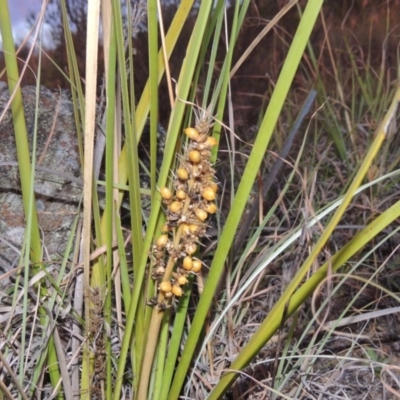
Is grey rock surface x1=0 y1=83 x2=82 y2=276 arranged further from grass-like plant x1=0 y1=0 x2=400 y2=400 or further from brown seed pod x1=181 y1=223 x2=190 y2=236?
brown seed pod x1=181 y1=223 x2=190 y2=236

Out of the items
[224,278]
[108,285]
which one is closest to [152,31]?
[108,285]

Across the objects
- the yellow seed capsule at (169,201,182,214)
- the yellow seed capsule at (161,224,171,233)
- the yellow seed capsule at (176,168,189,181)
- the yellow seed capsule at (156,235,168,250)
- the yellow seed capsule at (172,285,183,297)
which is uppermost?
the yellow seed capsule at (176,168,189,181)

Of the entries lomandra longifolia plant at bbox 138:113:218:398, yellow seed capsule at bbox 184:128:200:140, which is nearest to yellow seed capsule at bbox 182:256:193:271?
lomandra longifolia plant at bbox 138:113:218:398

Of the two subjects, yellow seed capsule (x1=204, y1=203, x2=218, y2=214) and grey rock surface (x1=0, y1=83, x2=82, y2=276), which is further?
grey rock surface (x1=0, y1=83, x2=82, y2=276)

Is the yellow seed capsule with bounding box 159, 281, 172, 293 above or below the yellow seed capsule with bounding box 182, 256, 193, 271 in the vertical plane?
below

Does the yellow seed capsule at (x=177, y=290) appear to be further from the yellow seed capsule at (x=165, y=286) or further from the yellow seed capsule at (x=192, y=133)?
the yellow seed capsule at (x=192, y=133)

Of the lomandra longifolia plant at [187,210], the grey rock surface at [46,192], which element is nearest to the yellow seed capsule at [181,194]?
the lomandra longifolia plant at [187,210]
